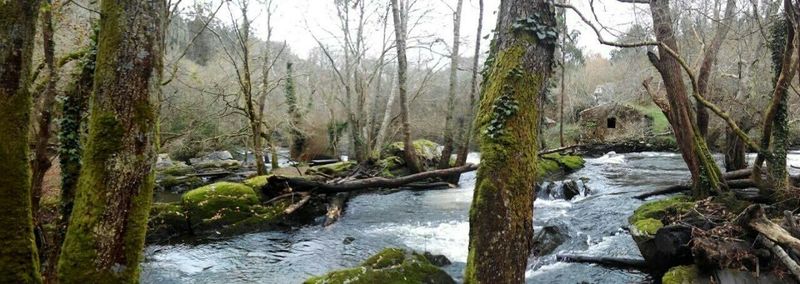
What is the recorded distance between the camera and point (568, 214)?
10438mm

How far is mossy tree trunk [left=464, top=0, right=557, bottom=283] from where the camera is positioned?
150 inches

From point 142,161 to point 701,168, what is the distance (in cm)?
952

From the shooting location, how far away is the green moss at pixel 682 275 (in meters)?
5.40

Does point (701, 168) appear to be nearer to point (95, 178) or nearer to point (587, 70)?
point (95, 178)

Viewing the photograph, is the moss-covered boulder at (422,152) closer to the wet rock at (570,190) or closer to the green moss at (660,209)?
the wet rock at (570,190)

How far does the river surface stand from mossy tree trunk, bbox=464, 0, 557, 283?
304 centimetres

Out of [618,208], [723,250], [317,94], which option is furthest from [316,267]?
[317,94]

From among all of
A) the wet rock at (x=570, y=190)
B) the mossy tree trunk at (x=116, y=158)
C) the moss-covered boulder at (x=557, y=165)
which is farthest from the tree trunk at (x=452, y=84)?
the mossy tree trunk at (x=116, y=158)

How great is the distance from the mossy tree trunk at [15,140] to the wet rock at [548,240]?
6511 mm

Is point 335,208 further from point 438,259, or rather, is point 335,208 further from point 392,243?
point 438,259

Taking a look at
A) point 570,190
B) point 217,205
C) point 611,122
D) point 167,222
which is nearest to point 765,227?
point 570,190

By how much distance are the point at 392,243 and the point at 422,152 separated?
9823 millimetres

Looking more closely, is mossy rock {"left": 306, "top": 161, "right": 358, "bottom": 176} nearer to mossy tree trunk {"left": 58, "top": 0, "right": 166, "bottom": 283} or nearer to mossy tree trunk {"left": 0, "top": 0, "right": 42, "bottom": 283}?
mossy tree trunk {"left": 0, "top": 0, "right": 42, "bottom": 283}

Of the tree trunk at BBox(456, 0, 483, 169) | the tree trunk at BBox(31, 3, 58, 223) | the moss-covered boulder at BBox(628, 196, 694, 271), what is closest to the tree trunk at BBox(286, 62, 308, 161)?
the tree trunk at BBox(456, 0, 483, 169)
